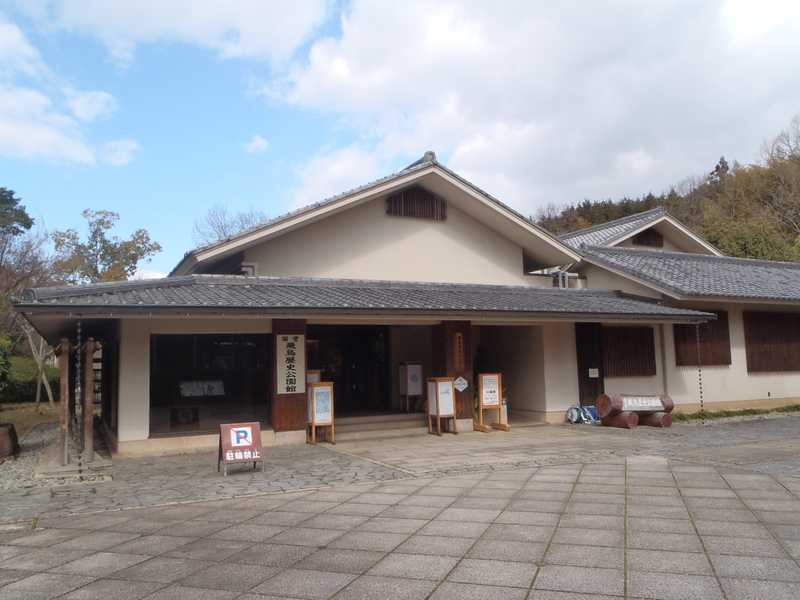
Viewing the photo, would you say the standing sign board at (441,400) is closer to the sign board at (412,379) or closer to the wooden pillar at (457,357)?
the wooden pillar at (457,357)

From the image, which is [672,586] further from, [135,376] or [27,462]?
[27,462]

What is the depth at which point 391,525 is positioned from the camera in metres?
5.75

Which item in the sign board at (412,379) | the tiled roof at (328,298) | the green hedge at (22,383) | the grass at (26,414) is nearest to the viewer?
the tiled roof at (328,298)

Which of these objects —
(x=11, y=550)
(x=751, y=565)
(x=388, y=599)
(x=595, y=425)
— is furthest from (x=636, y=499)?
(x=595, y=425)

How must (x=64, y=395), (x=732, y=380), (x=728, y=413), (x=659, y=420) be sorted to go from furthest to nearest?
(x=732, y=380)
(x=728, y=413)
(x=659, y=420)
(x=64, y=395)

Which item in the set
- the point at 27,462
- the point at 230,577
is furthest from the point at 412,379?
the point at 230,577

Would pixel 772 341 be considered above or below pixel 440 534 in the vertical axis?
above

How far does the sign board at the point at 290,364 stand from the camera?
11.3 m

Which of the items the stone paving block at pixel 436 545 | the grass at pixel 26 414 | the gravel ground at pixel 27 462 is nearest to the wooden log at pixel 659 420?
the stone paving block at pixel 436 545

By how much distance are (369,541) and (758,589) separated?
9.25 ft

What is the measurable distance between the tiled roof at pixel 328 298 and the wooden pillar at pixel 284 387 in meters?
0.63

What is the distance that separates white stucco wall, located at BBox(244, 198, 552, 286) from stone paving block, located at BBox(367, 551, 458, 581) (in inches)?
365

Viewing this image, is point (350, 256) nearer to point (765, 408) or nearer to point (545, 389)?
point (545, 389)

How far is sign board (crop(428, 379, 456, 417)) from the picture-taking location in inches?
482
